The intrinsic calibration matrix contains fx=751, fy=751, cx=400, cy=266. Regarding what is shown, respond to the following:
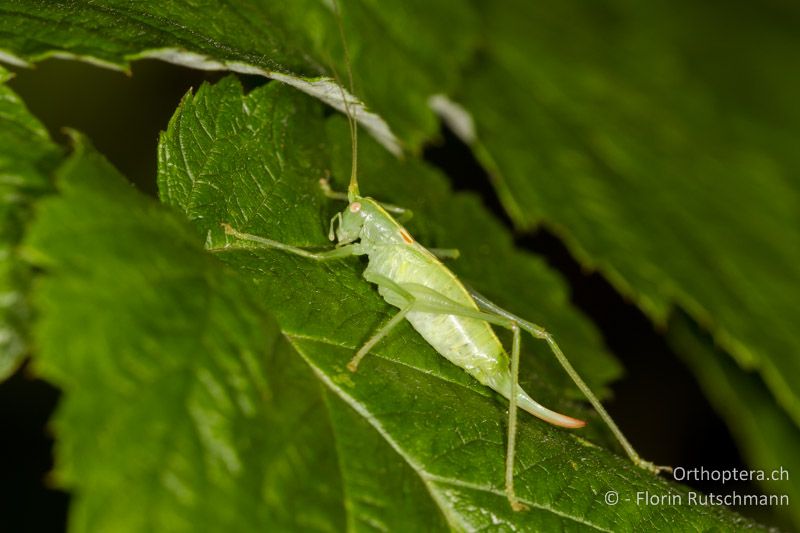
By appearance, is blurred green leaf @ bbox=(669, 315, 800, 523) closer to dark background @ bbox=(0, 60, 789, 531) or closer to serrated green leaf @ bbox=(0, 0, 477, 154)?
dark background @ bbox=(0, 60, 789, 531)

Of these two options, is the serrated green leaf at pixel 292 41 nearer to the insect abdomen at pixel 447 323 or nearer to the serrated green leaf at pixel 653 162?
the serrated green leaf at pixel 653 162

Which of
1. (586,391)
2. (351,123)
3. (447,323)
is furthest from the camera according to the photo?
(351,123)

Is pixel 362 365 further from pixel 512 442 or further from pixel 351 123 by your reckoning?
pixel 351 123

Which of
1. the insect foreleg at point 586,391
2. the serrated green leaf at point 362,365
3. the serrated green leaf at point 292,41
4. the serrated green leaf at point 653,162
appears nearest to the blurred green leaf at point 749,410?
the serrated green leaf at point 653,162

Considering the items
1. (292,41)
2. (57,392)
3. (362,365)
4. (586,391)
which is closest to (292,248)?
(362,365)

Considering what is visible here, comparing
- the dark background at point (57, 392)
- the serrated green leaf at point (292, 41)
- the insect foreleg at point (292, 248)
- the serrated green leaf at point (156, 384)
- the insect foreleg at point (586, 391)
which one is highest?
the serrated green leaf at point (292, 41)

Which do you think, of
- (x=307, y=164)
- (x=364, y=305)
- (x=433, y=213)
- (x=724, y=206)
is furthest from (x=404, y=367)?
(x=724, y=206)

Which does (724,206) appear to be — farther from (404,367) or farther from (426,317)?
(404,367)

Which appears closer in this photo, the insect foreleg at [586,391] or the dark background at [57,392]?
the insect foreleg at [586,391]
